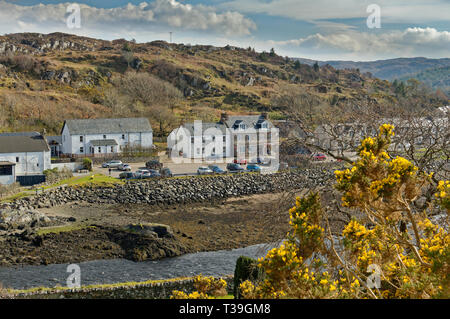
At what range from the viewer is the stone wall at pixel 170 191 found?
4428cm

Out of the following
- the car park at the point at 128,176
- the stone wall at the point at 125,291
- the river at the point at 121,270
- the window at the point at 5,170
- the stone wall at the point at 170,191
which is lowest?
the river at the point at 121,270

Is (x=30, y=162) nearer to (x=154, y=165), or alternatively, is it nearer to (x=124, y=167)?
(x=124, y=167)

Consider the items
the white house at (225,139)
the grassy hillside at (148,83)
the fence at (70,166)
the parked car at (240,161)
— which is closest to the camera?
the fence at (70,166)

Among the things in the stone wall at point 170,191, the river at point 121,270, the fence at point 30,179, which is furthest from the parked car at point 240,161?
the river at point 121,270

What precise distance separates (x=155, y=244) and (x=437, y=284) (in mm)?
27139

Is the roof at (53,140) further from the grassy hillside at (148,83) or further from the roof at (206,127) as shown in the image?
the roof at (206,127)

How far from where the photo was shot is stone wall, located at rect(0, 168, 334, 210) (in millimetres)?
44281

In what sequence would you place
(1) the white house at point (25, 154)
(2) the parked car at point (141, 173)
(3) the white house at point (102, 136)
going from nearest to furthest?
1. (1) the white house at point (25, 154)
2. (2) the parked car at point (141, 173)
3. (3) the white house at point (102, 136)

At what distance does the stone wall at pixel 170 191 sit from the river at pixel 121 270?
1381 centimetres

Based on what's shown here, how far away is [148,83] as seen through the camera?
111 meters

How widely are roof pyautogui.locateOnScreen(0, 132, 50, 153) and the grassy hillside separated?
23655 millimetres
